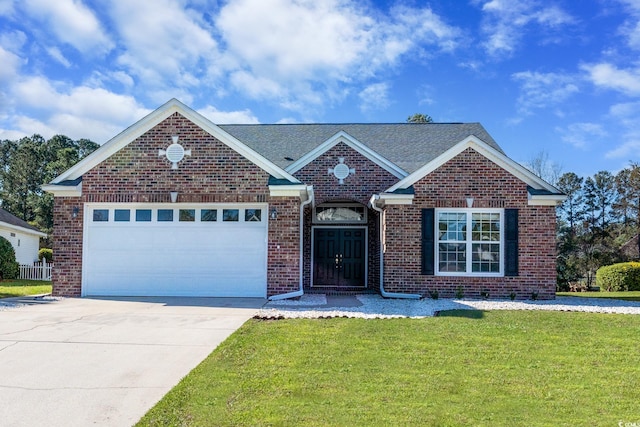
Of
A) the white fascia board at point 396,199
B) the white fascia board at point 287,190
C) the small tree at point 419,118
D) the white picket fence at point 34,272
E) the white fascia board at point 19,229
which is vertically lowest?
the white picket fence at point 34,272

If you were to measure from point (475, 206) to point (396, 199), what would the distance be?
2137 millimetres

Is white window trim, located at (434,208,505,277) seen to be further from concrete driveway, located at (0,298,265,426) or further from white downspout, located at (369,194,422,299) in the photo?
concrete driveway, located at (0,298,265,426)

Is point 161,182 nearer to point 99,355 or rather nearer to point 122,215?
point 122,215

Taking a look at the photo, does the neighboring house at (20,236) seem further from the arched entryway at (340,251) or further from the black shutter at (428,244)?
the black shutter at (428,244)

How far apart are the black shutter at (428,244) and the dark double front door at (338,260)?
126 inches

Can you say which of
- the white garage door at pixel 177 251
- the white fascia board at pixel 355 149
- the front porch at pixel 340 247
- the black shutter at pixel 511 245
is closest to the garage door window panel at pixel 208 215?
the white garage door at pixel 177 251

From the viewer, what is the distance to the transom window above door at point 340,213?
52.5 ft

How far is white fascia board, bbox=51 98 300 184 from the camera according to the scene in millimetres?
12703

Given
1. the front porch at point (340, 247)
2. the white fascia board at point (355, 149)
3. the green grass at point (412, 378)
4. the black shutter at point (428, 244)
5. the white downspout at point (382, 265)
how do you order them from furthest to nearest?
the front porch at point (340, 247) → the white fascia board at point (355, 149) → the black shutter at point (428, 244) → the white downspout at point (382, 265) → the green grass at point (412, 378)

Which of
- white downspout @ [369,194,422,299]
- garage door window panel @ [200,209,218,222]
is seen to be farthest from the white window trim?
garage door window panel @ [200,209,218,222]

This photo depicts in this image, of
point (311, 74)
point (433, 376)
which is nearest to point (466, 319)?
point (433, 376)

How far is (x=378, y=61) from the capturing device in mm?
13797

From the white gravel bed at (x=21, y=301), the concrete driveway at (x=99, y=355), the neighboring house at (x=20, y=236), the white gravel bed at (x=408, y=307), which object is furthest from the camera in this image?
the neighboring house at (x=20, y=236)

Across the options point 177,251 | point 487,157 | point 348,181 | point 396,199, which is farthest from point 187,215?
point 487,157
